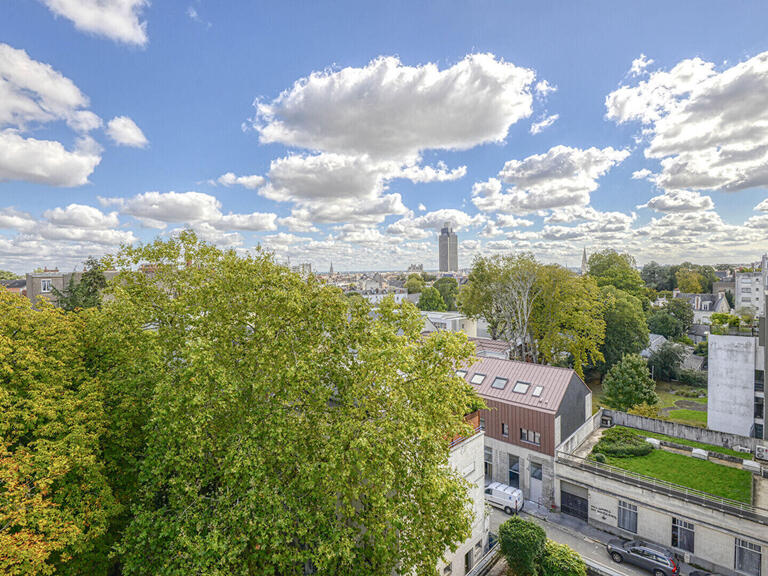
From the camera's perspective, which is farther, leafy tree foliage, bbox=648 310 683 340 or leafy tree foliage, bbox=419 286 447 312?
leafy tree foliage, bbox=419 286 447 312

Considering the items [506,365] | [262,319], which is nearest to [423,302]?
[506,365]

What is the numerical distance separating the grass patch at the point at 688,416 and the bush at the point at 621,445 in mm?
12838

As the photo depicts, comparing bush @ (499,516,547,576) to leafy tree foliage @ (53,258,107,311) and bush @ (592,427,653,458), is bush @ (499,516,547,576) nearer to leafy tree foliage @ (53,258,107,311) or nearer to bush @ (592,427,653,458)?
bush @ (592,427,653,458)

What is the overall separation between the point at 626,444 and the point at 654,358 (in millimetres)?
29710

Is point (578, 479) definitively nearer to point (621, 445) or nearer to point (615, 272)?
point (621, 445)

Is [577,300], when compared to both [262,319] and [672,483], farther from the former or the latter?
[262,319]

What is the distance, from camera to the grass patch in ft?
112

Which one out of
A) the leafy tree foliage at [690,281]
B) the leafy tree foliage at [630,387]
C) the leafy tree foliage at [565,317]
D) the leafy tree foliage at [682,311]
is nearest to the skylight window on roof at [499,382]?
the leafy tree foliage at [630,387]

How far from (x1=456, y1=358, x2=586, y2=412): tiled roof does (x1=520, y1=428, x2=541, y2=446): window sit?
1602 millimetres

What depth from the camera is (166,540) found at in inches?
416

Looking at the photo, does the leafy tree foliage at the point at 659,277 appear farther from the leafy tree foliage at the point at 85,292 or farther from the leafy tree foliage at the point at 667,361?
the leafy tree foliage at the point at 85,292

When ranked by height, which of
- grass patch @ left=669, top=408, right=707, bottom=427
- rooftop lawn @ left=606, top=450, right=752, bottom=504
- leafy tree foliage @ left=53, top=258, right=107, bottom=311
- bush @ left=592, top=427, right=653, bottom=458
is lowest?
grass patch @ left=669, top=408, right=707, bottom=427

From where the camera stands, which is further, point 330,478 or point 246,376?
point 246,376

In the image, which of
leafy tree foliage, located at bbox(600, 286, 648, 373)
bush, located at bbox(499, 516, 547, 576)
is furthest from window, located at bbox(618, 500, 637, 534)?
leafy tree foliage, located at bbox(600, 286, 648, 373)
